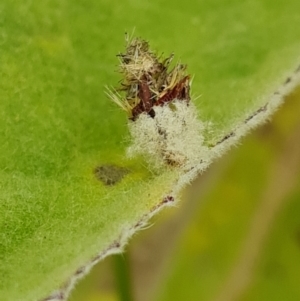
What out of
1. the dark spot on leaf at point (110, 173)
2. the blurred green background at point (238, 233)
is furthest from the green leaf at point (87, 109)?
the blurred green background at point (238, 233)

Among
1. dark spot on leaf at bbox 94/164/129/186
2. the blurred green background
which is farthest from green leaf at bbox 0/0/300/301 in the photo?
the blurred green background

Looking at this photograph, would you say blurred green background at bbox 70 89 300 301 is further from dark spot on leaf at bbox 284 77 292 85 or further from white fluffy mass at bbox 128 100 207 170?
white fluffy mass at bbox 128 100 207 170

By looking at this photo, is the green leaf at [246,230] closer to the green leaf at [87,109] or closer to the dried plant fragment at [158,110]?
the green leaf at [87,109]

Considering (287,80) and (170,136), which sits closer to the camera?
(170,136)

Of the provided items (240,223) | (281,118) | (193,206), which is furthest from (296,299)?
(281,118)

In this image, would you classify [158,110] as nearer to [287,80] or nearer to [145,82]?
[145,82]

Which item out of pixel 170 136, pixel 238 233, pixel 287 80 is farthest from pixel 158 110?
pixel 238 233

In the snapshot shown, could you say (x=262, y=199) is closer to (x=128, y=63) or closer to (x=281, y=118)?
(x=281, y=118)
